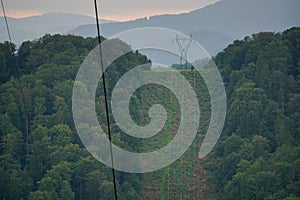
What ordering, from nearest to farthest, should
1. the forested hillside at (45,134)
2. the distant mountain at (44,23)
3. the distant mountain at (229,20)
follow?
the forested hillside at (45,134), the distant mountain at (44,23), the distant mountain at (229,20)

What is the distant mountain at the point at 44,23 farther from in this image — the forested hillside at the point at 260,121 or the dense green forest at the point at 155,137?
the forested hillside at the point at 260,121

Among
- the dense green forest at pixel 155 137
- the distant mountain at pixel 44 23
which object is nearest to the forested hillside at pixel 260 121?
the dense green forest at pixel 155 137

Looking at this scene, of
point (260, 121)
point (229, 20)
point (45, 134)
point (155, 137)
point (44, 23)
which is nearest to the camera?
point (45, 134)

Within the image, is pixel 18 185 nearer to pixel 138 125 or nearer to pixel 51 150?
pixel 51 150

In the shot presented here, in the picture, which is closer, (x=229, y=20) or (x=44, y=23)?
(x=44, y=23)

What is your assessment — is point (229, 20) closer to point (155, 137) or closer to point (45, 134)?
point (155, 137)

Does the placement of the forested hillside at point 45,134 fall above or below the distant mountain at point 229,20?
below

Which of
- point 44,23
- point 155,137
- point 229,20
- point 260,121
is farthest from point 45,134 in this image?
point 229,20
